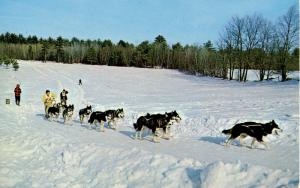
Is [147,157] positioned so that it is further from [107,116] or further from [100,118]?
[107,116]

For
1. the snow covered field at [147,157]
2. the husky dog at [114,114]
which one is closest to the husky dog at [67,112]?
the snow covered field at [147,157]

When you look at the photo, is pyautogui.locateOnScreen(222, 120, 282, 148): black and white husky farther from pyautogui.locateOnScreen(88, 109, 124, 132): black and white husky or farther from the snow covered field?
pyautogui.locateOnScreen(88, 109, 124, 132): black and white husky

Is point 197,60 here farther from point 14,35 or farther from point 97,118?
point 14,35

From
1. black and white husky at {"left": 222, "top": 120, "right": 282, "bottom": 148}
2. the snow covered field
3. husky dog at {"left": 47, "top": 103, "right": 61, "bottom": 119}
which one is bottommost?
the snow covered field

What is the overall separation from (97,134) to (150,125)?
119 inches

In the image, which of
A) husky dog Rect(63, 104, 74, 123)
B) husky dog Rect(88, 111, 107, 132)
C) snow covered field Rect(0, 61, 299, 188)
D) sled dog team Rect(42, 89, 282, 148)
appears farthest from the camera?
husky dog Rect(63, 104, 74, 123)

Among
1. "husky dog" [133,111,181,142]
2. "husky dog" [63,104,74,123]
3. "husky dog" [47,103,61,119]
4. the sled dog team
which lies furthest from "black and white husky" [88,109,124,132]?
"husky dog" [47,103,61,119]

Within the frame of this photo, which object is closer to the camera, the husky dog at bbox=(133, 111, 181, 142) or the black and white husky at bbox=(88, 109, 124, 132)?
the husky dog at bbox=(133, 111, 181, 142)

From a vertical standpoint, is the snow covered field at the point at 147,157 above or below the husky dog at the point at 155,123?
below

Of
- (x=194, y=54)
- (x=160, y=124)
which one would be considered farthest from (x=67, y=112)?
(x=194, y=54)

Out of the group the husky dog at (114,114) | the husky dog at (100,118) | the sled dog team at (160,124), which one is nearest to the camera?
the sled dog team at (160,124)

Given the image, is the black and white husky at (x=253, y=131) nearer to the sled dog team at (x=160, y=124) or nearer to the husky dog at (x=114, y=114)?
the sled dog team at (x=160, y=124)

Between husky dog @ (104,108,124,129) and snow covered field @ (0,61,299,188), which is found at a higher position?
husky dog @ (104,108,124,129)

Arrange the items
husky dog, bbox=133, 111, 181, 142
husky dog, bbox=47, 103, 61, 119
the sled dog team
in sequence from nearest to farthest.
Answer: the sled dog team → husky dog, bbox=133, 111, 181, 142 → husky dog, bbox=47, 103, 61, 119
